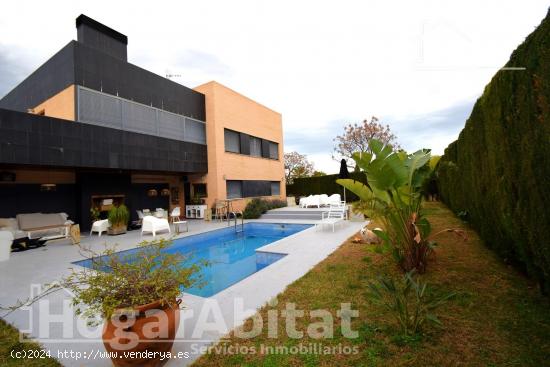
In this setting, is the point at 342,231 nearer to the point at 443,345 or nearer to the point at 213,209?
the point at 443,345

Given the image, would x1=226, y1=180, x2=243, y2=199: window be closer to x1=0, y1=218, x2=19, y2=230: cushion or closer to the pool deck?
the pool deck

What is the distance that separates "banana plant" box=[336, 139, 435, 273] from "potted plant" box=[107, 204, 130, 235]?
11.0 metres

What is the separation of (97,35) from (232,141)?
9.14 metres

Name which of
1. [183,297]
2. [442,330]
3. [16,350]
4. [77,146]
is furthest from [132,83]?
[442,330]

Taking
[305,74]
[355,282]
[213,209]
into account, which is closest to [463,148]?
[355,282]

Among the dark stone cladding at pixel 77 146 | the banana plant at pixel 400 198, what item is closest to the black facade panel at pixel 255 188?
the dark stone cladding at pixel 77 146

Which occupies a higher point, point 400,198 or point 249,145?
point 249,145

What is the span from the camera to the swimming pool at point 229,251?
20.0 feet

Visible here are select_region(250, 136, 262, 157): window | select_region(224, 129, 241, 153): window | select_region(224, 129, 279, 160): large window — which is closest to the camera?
select_region(224, 129, 241, 153): window

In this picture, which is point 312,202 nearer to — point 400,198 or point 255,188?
point 255,188

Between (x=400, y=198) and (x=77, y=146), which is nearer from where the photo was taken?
(x=400, y=198)

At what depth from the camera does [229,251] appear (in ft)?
29.6

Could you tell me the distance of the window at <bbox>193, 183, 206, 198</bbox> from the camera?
1659cm

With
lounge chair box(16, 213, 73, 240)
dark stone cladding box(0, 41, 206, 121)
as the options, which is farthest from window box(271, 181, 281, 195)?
lounge chair box(16, 213, 73, 240)
